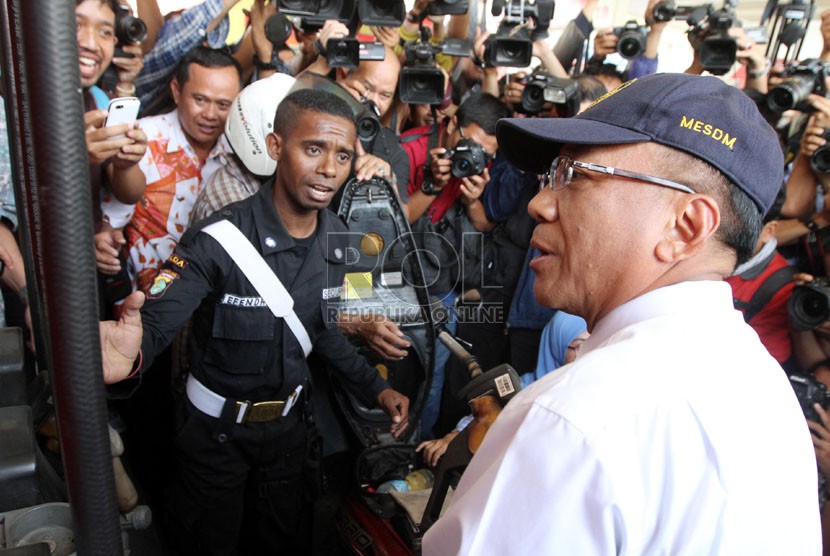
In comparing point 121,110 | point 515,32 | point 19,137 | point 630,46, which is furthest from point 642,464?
point 630,46

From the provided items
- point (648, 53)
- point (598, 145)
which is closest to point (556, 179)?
point (598, 145)

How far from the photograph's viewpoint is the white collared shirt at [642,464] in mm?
842

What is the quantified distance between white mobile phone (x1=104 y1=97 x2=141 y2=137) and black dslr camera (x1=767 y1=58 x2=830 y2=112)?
281 centimetres

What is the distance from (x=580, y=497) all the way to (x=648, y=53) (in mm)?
3593

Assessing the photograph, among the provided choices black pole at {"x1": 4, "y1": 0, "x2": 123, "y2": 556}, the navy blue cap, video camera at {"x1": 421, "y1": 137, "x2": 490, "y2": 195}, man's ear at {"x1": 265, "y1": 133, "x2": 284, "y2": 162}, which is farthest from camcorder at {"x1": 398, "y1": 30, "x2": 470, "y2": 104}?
black pole at {"x1": 4, "y1": 0, "x2": 123, "y2": 556}

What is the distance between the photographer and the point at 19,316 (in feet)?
7.46

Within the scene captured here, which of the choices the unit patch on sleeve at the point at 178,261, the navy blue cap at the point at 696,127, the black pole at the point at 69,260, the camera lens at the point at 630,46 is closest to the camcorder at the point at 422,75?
the camera lens at the point at 630,46

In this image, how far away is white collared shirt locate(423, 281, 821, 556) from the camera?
84 centimetres

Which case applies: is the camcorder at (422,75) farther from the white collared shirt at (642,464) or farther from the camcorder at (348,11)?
the white collared shirt at (642,464)

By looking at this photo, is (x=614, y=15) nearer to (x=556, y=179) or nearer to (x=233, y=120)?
(x=233, y=120)

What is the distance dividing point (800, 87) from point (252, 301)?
269 cm

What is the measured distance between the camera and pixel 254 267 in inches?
93.8

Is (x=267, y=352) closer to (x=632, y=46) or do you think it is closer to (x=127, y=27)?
(x=127, y=27)

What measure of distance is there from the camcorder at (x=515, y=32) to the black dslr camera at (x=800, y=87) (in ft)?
3.95
